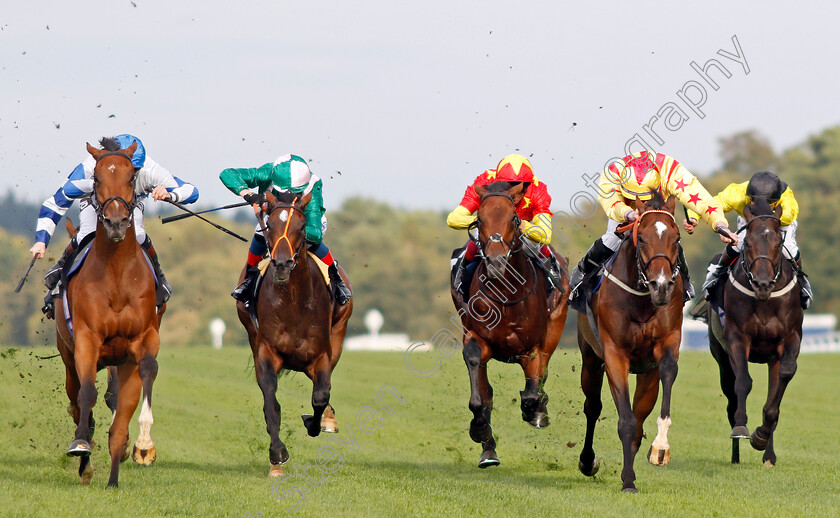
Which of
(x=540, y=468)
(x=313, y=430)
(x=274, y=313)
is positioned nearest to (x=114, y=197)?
(x=274, y=313)

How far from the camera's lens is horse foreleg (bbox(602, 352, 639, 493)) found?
363 inches

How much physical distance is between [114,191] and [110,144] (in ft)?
2.34

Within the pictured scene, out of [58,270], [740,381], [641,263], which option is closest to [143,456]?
[58,270]

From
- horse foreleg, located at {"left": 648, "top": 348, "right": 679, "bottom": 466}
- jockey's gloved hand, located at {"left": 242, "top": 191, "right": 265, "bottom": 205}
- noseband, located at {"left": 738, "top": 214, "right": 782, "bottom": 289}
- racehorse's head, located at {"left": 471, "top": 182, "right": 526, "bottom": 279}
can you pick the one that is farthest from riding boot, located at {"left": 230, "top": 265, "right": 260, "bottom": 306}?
noseband, located at {"left": 738, "top": 214, "right": 782, "bottom": 289}

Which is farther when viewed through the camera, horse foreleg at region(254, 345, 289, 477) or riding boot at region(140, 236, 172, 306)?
horse foreleg at region(254, 345, 289, 477)

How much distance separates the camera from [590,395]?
10.8 meters

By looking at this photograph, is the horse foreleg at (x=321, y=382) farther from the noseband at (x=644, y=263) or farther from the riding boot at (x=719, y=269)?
the riding boot at (x=719, y=269)

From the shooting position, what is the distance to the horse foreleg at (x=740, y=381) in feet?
35.0

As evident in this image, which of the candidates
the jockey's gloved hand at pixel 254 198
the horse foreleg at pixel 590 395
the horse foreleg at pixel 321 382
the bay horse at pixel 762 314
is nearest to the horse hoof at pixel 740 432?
the bay horse at pixel 762 314

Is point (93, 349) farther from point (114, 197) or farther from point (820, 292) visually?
point (820, 292)

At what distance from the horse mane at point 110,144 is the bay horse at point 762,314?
5.62 meters

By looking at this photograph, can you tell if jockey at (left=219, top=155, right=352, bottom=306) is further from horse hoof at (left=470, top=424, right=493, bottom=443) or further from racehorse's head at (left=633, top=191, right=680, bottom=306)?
racehorse's head at (left=633, top=191, right=680, bottom=306)

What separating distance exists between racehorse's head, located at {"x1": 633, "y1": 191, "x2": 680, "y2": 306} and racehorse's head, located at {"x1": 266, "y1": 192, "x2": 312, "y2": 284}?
2688mm

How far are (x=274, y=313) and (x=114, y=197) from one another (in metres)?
1.96
